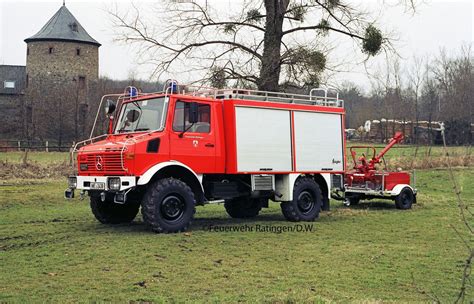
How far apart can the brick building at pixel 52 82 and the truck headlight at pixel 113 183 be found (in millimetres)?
42674

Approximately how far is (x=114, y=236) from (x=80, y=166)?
1882 mm

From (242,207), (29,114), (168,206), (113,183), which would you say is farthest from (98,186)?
(29,114)

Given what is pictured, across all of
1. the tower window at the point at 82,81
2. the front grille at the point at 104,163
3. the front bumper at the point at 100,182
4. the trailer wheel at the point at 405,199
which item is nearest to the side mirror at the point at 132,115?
the front grille at the point at 104,163

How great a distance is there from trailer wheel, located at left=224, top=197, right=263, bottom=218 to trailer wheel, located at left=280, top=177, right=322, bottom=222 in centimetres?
122

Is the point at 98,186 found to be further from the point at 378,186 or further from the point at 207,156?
the point at 378,186

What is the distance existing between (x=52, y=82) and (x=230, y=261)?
60.5 metres

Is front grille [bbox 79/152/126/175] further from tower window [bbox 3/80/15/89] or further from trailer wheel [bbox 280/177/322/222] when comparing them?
tower window [bbox 3/80/15/89]

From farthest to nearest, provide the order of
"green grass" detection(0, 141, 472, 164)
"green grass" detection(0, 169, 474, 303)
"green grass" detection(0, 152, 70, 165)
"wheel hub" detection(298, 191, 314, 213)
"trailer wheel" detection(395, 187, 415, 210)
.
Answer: "green grass" detection(0, 141, 472, 164) < "green grass" detection(0, 152, 70, 165) < "trailer wheel" detection(395, 187, 415, 210) < "wheel hub" detection(298, 191, 314, 213) < "green grass" detection(0, 169, 474, 303)

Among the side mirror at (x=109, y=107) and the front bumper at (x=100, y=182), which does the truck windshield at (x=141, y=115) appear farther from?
the front bumper at (x=100, y=182)

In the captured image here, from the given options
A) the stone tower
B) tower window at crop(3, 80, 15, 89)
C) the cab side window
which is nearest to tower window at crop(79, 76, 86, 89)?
the stone tower

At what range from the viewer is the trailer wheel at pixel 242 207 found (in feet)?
49.9

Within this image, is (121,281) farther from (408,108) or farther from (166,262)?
(408,108)

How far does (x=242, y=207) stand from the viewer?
49.9 feet

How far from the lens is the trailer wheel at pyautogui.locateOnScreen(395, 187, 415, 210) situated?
17.3m
